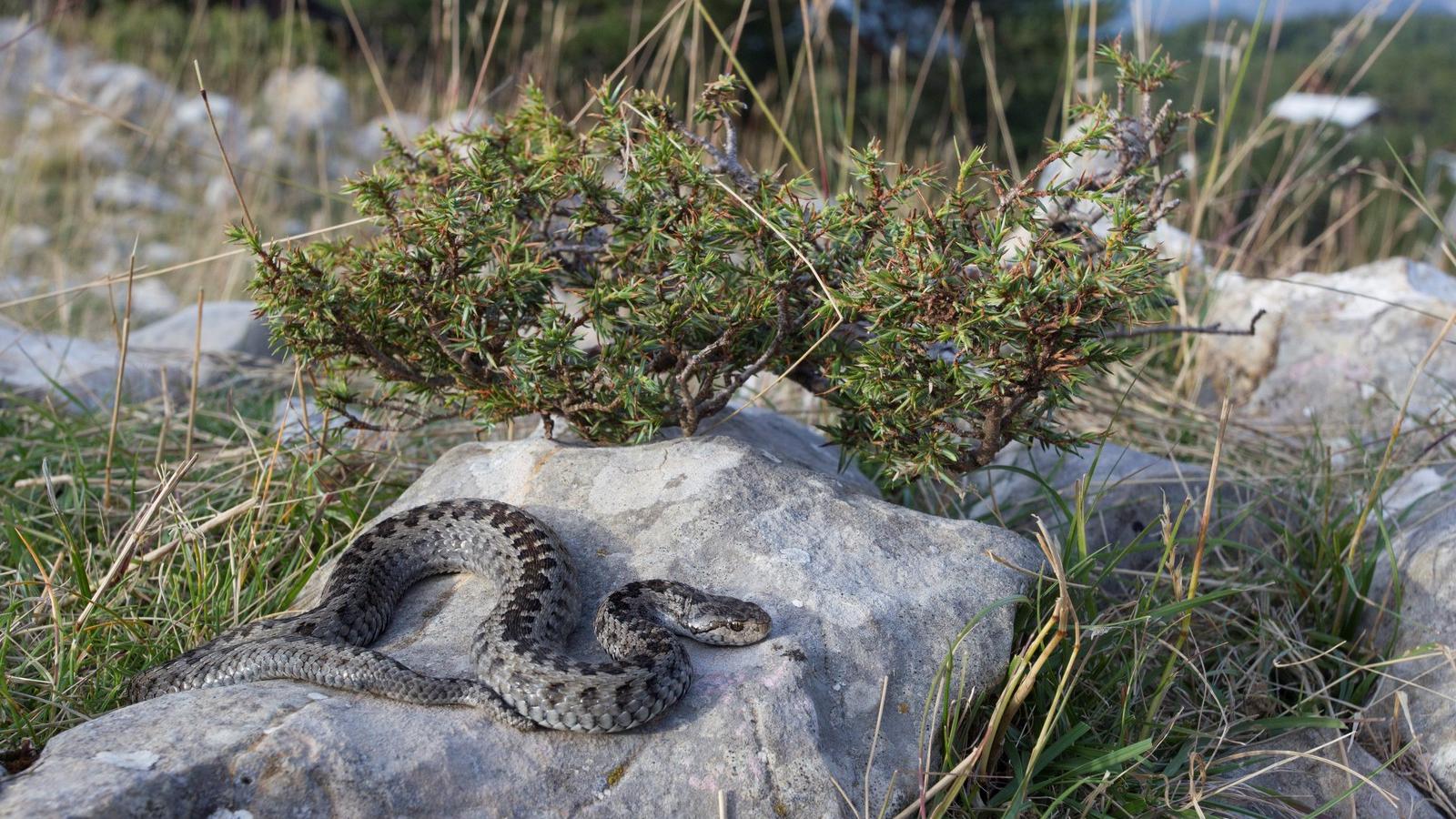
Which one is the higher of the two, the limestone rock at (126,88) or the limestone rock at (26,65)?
the limestone rock at (26,65)

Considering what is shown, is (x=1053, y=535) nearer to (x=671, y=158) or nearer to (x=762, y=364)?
(x=762, y=364)

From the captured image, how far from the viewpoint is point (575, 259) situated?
4848mm

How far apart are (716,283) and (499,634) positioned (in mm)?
1483

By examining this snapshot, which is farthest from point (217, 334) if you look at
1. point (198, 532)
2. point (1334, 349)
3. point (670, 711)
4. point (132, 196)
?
point (132, 196)

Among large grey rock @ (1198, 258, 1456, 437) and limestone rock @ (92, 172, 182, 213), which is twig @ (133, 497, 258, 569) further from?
limestone rock @ (92, 172, 182, 213)

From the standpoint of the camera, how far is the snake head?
3.68 meters

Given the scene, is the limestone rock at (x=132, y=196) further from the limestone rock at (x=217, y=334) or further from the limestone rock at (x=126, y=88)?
the limestone rock at (x=217, y=334)

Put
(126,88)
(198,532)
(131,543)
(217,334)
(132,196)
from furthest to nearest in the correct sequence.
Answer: (126,88) → (132,196) → (217,334) → (198,532) → (131,543)

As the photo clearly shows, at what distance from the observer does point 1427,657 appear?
4590 mm

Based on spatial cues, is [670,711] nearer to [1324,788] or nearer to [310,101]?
[1324,788]

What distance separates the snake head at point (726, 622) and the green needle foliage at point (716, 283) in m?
0.90

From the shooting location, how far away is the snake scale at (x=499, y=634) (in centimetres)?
341

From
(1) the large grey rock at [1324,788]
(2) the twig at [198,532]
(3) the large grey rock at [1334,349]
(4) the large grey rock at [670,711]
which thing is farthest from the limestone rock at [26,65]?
(1) the large grey rock at [1324,788]

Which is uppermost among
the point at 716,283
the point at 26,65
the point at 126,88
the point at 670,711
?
the point at 716,283
